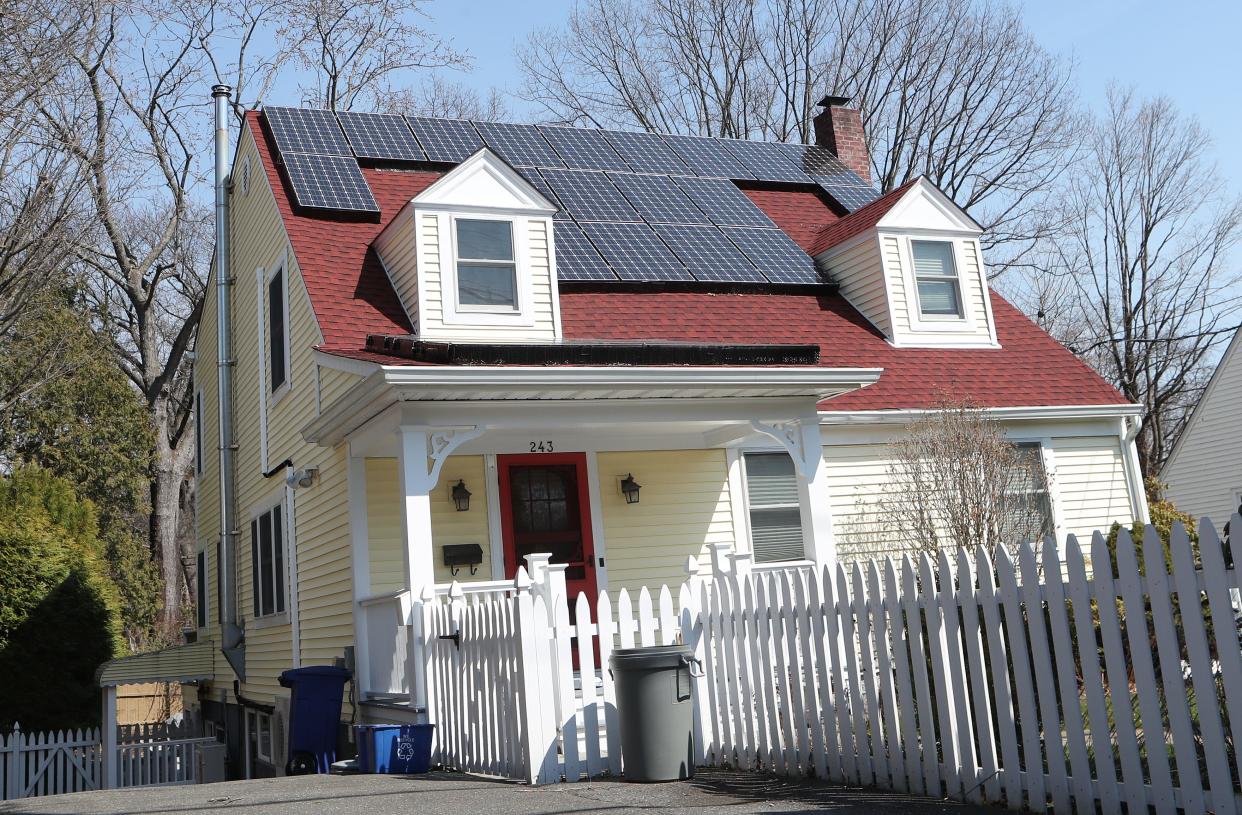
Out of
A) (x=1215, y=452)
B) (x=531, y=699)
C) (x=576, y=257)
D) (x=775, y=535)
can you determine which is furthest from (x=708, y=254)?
(x=1215, y=452)

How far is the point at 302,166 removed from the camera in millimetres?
14305

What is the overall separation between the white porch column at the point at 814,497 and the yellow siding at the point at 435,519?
339 cm

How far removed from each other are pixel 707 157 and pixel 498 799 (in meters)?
13.1

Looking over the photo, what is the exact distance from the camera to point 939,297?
15.5 metres

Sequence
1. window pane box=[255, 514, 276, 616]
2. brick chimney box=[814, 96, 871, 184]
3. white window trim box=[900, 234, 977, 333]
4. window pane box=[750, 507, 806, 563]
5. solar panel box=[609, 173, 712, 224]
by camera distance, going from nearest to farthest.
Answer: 1. window pane box=[750, 507, 806, 563]
2. window pane box=[255, 514, 276, 616]
3. white window trim box=[900, 234, 977, 333]
4. solar panel box=[609, 173, 712, 224]
5. brick chimney box=[814, 96, 871, 184]

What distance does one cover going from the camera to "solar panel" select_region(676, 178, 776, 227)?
1605 centimetres

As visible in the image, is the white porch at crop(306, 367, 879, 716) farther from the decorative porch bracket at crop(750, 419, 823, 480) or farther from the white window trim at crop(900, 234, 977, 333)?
the white window trim at crop(900, 234, 977, 333)

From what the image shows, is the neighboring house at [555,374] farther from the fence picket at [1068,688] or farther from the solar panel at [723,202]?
the fence picket at [1068,688]

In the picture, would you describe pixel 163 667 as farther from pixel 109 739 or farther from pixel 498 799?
pixel 498 799

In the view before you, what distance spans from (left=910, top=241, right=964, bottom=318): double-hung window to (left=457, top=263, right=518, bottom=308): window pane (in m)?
5.71

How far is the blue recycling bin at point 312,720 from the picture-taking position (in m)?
10.4

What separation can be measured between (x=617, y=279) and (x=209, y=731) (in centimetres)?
1098

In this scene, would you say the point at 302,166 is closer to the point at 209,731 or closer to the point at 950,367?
the point at 950,367

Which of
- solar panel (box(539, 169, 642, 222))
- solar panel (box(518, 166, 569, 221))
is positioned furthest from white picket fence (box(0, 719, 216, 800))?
solar panel (box(539, 169, 642, 222))
